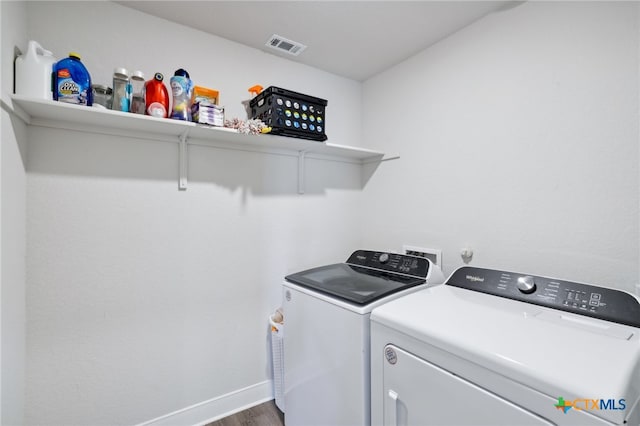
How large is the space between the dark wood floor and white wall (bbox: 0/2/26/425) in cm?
104

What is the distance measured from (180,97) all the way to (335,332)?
4.95 feet

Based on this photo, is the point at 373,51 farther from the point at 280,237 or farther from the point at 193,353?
the point at 193,353

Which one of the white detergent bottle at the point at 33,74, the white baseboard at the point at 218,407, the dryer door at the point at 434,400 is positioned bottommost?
the white baseboard at the point at 218,407

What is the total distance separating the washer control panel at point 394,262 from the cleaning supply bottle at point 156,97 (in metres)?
1.53

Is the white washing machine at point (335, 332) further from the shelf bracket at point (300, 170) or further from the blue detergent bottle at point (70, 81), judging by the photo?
the blue detergent bottle at point (70, 81)

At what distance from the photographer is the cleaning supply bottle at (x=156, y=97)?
1.44 m

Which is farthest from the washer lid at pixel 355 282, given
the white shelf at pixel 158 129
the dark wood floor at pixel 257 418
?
the dark wood floor at pixel 257 418

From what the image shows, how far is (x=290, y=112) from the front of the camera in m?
1.76

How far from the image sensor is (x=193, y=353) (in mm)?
1744

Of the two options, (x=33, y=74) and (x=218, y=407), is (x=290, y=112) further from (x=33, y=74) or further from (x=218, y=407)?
(x=218, y=407)

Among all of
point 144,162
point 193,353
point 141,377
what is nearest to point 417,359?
point 193,353

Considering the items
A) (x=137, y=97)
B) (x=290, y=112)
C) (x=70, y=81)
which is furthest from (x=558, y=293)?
(x=70, y=81)

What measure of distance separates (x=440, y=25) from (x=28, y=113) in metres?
2.34

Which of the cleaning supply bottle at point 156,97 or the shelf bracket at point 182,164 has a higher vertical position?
the cleaning supply bottle at point 156,97
